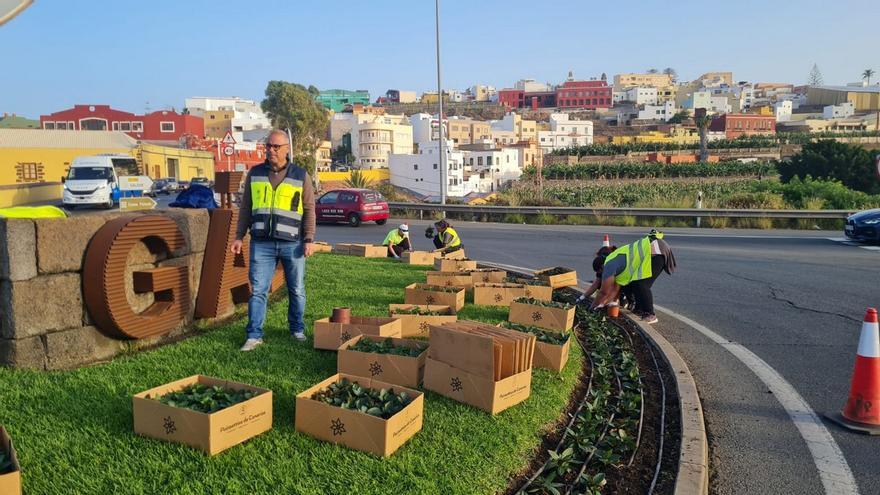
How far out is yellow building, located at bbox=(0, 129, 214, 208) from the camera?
41.5 m

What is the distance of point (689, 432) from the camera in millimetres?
4324

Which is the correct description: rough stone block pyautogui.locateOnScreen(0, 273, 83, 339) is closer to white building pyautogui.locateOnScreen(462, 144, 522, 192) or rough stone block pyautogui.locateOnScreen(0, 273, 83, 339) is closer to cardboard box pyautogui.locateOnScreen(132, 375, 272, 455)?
cardboard box pyautogui.locateOnScreen(132, 375, 272, 455)

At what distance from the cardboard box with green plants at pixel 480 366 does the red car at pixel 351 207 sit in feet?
59.0

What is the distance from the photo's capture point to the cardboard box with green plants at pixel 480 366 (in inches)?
170

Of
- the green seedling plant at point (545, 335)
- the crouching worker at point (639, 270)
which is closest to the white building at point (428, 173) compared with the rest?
the crouching worker at point (639, 270)

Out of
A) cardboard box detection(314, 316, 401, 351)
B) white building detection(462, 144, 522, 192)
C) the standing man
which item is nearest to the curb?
cardboard box detection(314, 316, 401, 351)

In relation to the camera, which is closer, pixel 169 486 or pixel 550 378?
pixel 169 486

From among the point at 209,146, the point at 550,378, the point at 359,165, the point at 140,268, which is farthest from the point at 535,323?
the point at 359,165

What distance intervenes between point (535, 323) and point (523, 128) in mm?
122348

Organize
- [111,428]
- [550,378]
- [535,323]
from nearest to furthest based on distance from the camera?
1. [111,428]
2. [550,378]
3. [535,323]

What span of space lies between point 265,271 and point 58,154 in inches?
1810

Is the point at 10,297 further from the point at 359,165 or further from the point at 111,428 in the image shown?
the point at 359,165

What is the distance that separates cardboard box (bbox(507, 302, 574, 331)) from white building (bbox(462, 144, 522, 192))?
245 ft

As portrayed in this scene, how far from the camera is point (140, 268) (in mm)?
5762
